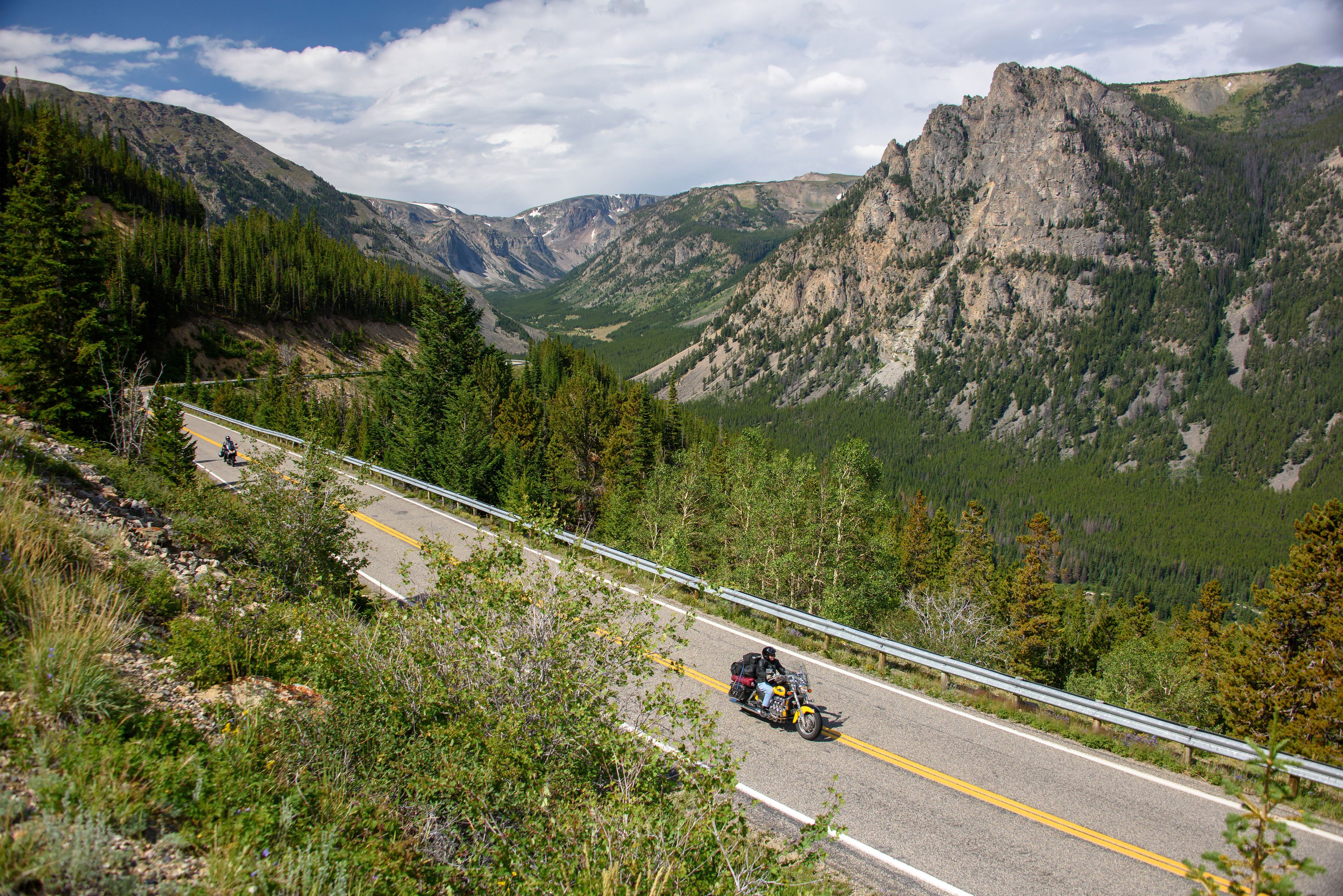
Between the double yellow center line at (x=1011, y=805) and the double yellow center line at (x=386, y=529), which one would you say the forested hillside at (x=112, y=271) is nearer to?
the double yellow center line at (x=386, y=529)

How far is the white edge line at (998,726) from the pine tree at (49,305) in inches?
714

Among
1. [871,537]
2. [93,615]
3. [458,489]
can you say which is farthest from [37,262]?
[871,537]

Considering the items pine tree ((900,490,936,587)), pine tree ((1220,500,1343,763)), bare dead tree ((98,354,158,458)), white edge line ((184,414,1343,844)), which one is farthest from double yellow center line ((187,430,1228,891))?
pine tree ((900,490,936,587))

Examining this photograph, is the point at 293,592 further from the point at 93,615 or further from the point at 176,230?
the point at 176,230

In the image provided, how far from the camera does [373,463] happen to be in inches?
1481

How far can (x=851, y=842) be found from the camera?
852 cm

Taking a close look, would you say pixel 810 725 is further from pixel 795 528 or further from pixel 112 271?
pixel 112 271

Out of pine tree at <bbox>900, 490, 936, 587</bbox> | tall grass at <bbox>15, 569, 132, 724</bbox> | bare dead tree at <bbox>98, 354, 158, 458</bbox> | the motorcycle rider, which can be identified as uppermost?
tall grass at <bbox>15, 569, 132, 724</bbox>

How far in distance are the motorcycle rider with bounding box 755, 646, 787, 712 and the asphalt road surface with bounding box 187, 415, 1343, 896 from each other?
2.00 feet

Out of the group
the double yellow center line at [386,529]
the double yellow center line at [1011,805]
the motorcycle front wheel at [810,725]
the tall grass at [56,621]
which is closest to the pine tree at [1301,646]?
the double yellow center line at [1011,805]

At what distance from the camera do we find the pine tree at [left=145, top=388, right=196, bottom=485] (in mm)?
25031

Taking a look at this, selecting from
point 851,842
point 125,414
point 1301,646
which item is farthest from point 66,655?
point 1301,646

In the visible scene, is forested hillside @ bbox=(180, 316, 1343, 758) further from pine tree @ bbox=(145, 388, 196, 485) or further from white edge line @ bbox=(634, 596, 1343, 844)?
pine tree @ bbox=(145, 388, 196, 485)

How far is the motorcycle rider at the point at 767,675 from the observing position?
38.0 ft
